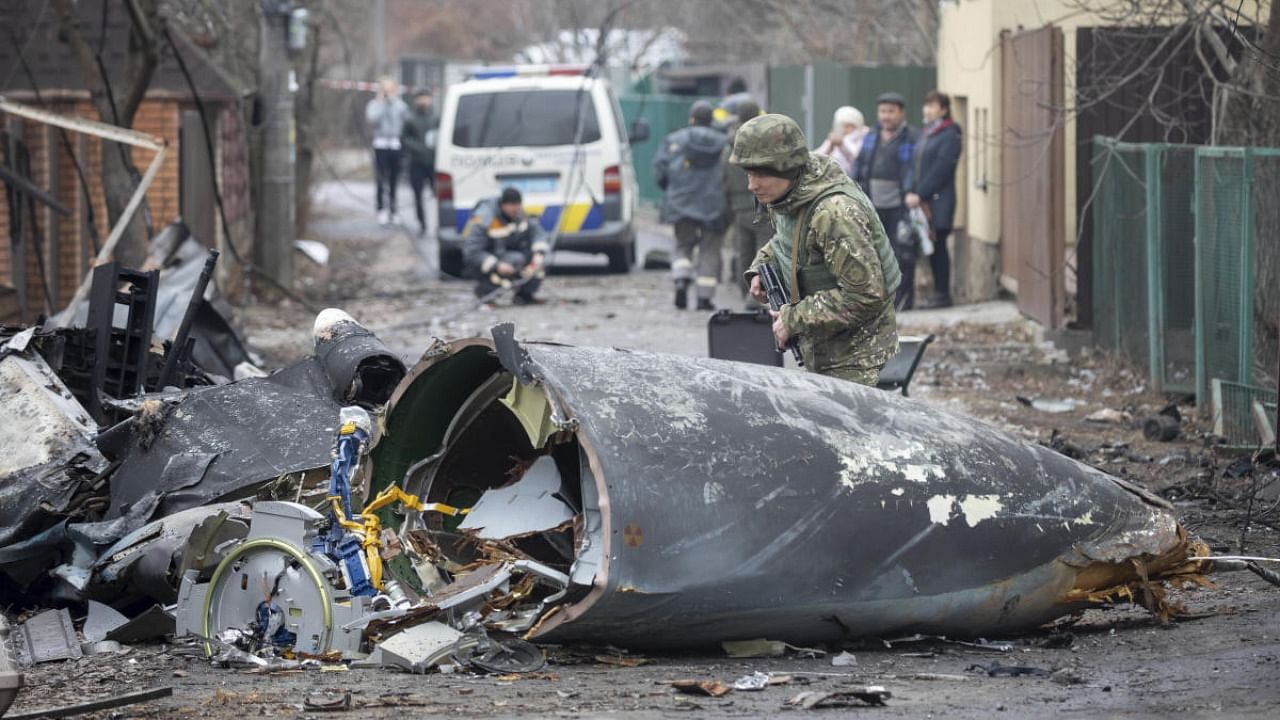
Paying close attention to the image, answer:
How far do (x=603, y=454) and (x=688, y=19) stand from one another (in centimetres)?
3312

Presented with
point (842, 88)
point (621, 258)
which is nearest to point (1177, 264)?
point (621, 258)

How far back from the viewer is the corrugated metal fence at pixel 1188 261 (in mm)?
9344

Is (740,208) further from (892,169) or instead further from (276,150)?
(276,150)

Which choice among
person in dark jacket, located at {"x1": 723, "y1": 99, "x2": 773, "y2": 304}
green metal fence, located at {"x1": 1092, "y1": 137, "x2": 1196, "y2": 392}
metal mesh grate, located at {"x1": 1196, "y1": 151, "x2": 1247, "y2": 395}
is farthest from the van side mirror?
metal mesh grate, located at {"x1": 1196, "y1": 151, "x2": 1247, "y2": 395}

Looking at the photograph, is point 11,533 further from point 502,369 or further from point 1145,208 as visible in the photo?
point 1145,208

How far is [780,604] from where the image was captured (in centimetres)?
519

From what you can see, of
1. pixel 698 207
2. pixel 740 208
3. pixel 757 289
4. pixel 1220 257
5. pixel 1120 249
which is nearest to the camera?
pixel 757 289

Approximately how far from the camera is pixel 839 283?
20.4 ft

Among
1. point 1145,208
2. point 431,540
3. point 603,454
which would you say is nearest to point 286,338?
point 1145,208

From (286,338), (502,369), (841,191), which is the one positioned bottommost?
(286,338)

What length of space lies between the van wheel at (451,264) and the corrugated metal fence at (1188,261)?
8281 mm

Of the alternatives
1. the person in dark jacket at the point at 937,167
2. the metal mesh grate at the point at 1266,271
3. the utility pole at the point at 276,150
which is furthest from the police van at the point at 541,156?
the metal mesh grate at the point at 1266,271

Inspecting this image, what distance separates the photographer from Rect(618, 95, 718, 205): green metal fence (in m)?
27.3

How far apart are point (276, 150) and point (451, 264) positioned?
325 centimetres
